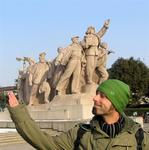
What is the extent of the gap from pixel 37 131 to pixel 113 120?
37cm

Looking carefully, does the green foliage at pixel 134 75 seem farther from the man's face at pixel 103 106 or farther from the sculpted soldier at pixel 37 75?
the man's face at pixel 103 106

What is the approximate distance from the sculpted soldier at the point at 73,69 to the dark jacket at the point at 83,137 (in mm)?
18553

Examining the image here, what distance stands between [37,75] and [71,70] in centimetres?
248

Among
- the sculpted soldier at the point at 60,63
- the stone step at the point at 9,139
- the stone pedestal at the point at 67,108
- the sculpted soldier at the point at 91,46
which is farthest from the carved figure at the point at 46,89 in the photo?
the stone step at the point at 9,139

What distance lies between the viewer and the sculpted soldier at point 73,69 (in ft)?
68.6

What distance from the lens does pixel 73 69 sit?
2106cm

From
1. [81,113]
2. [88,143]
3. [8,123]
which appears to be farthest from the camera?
[8,123]

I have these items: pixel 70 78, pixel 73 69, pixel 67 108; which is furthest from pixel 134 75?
pixel 67 108

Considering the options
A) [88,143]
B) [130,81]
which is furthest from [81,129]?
[130,81]

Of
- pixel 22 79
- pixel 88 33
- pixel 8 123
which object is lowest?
pixel 8 123

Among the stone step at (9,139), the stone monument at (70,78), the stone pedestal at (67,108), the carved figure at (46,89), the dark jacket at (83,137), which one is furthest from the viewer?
the carved figure at (46,89)

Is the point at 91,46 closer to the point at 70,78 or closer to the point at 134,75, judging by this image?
the point at 70,78

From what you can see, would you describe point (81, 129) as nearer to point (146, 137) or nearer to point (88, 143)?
point (88, 143)

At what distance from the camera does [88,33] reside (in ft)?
68.6
